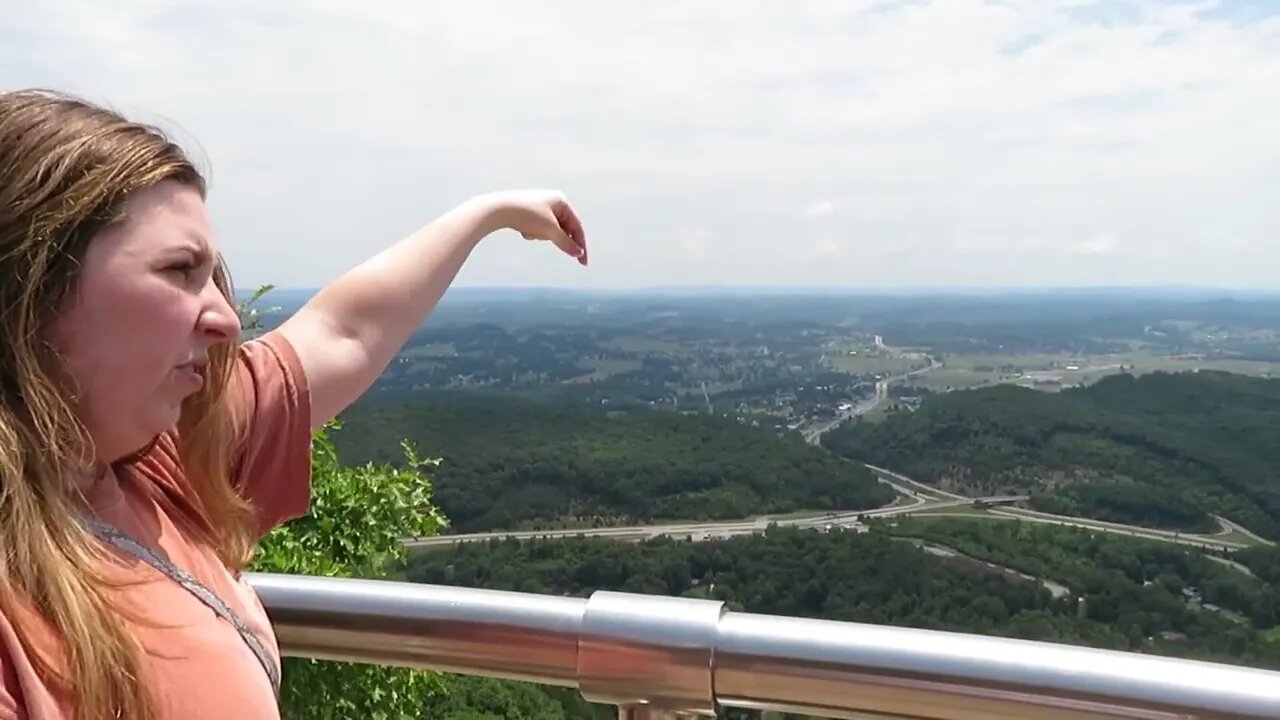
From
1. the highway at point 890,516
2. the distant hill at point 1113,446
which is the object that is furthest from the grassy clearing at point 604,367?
the highway at point 890,516

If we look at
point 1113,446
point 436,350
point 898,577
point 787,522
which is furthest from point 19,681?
point 436,350

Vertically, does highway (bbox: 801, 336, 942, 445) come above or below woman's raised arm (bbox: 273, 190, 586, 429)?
below

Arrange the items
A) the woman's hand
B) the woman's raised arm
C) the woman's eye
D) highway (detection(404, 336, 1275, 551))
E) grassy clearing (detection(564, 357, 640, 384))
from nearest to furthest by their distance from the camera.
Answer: the woman's eye < the woman's raised arm < the woman's hand < highway (detection(404, 336, 1275, 551)) < grassy clearing (detection(564, 357, 640, 384))

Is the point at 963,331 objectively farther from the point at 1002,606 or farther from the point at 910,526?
the point at 1002,606

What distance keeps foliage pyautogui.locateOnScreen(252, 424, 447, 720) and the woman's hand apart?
2.38 metres

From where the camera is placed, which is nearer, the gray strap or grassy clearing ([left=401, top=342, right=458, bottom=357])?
the gray strap

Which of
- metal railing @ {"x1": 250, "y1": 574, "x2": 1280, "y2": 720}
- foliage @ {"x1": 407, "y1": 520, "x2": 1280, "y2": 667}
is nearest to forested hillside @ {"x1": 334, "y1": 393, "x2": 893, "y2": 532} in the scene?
foliage @ {"x1": 407, "y1": 520, "x2": 1280, "y2": 667}

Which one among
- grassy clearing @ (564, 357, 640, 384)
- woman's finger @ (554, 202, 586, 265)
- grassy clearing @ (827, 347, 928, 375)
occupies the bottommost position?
grassy clearing @ (564, 357, 640, 384)

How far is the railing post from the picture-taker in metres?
0.99

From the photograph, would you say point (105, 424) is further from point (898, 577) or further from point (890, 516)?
point (890, 516)

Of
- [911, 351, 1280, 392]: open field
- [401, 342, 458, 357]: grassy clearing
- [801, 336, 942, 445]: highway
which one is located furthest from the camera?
[401, 342, 458, 357]: grassy clearing

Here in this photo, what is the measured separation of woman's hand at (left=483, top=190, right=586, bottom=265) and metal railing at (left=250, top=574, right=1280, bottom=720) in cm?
62

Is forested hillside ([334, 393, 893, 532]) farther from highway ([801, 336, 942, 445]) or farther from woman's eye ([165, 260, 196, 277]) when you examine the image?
woman's eye ([165, 260, 196, 277])

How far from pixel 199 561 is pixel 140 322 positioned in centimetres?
30
